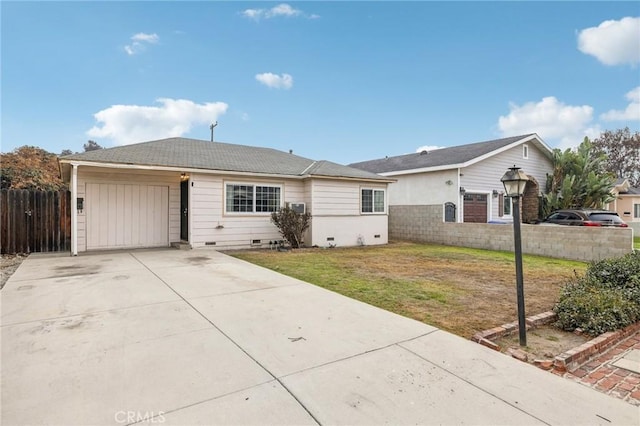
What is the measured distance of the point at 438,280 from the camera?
6480mm

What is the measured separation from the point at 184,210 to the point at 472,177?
493 inches

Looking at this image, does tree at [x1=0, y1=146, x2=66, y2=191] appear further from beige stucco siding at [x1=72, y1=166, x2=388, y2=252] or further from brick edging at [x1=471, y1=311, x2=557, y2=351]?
brick edging at [x1=471, y1=311, x2=557, y2=351]

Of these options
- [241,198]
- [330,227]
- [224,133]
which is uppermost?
[224,133]

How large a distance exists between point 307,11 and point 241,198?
Answer: 7.76 m

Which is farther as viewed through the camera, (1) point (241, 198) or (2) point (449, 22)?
(2) point (449, 22)

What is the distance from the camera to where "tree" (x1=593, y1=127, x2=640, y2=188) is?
107 feet

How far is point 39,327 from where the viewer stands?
3527 millimetres

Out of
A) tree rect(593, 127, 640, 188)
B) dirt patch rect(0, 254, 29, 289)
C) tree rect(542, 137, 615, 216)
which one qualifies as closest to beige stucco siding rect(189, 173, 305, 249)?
dirt patch rect(0, 254, 29, 289)

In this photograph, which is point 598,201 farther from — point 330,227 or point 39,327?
point 39,327

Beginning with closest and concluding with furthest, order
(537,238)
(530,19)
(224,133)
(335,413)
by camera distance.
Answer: (335,413) < (537,238) < (530,19) < (224,133)

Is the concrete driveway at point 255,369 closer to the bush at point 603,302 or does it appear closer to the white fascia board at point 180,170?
the bush at point 603,302

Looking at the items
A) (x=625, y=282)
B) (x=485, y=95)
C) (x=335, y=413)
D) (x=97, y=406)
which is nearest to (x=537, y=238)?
(x=625, y=282)

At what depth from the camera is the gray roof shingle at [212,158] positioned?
30.9ft

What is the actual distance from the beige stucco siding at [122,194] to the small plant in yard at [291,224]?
3445mm
